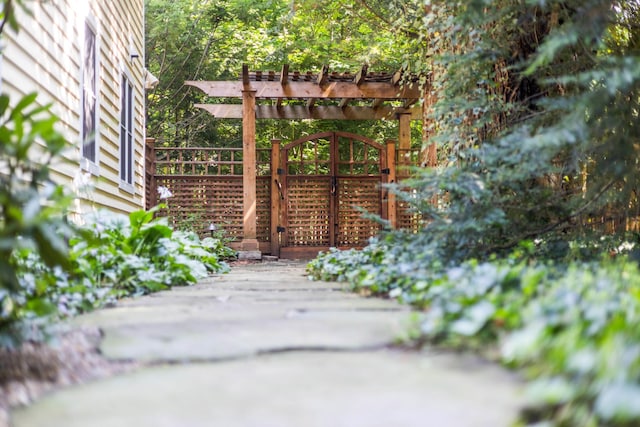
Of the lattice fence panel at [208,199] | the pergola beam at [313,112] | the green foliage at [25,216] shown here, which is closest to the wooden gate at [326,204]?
the pergola beam at [313,112]

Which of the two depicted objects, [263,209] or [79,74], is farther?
[263,209]

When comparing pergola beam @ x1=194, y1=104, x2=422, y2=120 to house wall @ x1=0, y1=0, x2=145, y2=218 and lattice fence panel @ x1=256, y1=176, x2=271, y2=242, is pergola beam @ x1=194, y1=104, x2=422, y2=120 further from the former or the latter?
house wall @ x1=0, y1=0, x2=145, y2=218

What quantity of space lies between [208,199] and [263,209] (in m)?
1.01

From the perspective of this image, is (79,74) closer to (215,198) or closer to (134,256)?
(134,256)

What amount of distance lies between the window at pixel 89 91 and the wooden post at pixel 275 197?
16.0 ft

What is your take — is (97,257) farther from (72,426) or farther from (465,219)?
(72,426)

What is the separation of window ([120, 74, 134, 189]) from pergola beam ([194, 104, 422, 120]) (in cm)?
223

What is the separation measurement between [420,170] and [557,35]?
100cm

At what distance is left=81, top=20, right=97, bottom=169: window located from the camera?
632 centimetres

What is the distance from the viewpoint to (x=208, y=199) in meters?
11.5

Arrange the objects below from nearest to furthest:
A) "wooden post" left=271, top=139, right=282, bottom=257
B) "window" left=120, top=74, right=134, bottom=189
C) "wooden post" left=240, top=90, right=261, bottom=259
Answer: "window" left=120, top=74, right=134, bottom=189
"wooden post" left=240, top=90, right=261, bottom=259
"wooden post" left=271, top=139, right=282, bottom=257

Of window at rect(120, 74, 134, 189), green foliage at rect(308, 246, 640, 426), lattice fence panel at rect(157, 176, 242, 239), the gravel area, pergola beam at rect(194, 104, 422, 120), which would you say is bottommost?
the gravel area

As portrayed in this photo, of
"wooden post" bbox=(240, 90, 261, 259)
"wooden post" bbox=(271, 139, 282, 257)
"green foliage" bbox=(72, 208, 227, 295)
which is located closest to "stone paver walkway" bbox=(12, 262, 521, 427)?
"green foliage" bbox=(72, 208, 227, 295)

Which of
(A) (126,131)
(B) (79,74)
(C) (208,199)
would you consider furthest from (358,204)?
(B) (79,74)
